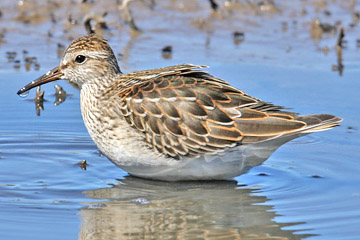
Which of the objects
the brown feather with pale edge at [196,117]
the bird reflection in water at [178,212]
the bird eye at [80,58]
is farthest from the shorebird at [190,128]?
the bird eye at [80,58]

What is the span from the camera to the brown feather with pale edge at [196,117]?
27.2 feet

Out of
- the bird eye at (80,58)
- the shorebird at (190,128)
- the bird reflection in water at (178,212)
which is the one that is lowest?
the bird reflection in water at (178,212)

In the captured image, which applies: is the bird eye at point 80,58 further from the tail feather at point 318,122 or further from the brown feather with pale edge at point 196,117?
the tail feather at point 318,122

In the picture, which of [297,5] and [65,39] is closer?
[65,39]

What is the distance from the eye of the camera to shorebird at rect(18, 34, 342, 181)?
27.2 feet

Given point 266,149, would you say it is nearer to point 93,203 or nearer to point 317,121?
point 317,121

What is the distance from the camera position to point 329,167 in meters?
9.13

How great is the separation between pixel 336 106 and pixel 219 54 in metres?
3.03

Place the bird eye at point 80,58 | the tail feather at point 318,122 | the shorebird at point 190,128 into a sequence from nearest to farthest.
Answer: the tail feather at point 318,122 → the shorebird at point 190,128 → the bird eye at point 80,58

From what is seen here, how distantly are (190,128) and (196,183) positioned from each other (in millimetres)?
725

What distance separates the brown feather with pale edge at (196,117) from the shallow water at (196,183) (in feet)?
1.87

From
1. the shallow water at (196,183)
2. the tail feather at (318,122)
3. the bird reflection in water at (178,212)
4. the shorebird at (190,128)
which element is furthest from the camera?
the shorebird at (190,128)

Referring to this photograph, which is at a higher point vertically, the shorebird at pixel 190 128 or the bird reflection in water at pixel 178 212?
the shorebird at pixel 190 128

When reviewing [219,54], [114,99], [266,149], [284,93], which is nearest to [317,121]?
[266,149]
